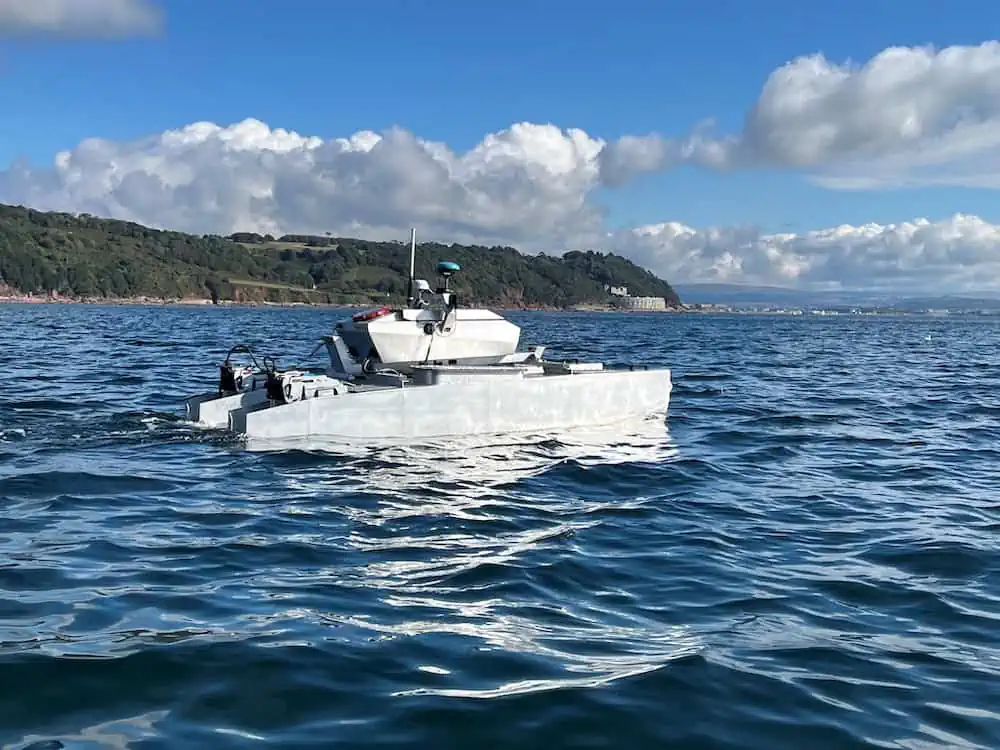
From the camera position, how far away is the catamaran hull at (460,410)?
18.1 metres

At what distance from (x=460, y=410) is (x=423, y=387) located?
1061mm

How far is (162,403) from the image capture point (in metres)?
24.5

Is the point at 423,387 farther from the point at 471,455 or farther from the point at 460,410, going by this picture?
the point at 471,455

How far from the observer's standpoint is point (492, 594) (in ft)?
31.1

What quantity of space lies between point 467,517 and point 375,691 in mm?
5977

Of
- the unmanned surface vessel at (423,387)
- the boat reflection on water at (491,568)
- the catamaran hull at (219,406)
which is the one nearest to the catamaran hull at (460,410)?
the unmanned surface vessel at (423,387)

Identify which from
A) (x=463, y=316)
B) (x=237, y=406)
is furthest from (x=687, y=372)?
(x=237, y=406)

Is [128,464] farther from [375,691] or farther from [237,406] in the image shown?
[375,691]

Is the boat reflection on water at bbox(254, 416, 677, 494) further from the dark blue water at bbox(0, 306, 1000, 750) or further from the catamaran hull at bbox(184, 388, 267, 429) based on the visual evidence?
the catamaran hull at bbox(184, 388, 267, 429)

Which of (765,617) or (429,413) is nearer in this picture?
(765,617)

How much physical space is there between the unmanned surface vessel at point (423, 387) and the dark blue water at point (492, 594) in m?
1.16

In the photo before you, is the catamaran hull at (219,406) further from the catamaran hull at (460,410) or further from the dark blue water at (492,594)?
the dark blue water at (492,594)

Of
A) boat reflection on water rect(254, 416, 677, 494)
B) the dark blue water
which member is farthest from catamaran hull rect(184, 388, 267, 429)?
boat reflection on water rect(254, 416, 677, 494)

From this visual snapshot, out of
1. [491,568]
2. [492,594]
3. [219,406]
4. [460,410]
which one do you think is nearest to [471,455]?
[460,410]
